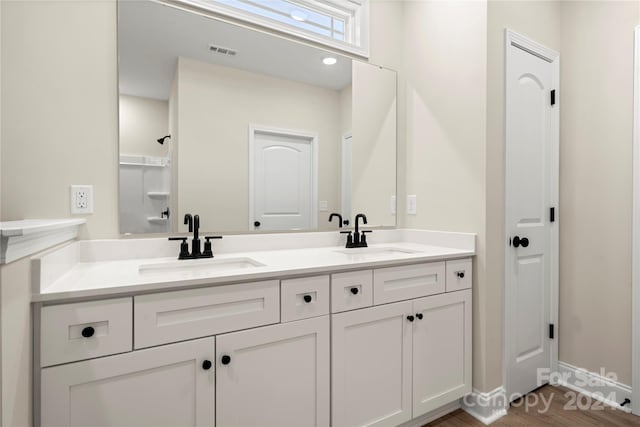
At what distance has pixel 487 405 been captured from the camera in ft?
6.08

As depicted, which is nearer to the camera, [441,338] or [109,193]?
[109,193]

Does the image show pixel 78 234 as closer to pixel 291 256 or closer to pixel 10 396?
pixel 10 396

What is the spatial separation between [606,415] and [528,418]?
1.49ft

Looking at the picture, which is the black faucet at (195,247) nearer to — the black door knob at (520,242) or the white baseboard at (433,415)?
the white baseboard at (433,415)

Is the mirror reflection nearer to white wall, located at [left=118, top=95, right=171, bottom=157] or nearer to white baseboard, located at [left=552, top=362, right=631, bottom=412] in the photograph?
white wall, located at [left=118, top=95, right=171, bottom=157]

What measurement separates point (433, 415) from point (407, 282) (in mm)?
799

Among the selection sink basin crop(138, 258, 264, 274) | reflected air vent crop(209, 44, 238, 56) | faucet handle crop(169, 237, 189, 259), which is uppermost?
reflected air vent crop(209, 44, 238, 56)

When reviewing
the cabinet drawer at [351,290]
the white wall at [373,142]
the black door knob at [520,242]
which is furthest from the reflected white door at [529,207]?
the cabinet drawer at [351,290]

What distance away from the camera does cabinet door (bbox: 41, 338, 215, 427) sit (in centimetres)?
99

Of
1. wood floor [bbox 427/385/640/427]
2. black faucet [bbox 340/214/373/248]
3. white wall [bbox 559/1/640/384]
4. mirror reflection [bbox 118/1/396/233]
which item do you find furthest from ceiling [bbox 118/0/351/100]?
wood floor [bbox 427/385/640/427]

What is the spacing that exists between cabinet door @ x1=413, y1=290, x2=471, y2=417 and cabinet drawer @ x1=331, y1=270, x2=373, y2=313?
309 mm

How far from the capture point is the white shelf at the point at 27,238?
0.75 meters

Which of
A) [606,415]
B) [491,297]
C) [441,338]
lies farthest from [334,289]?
[606,415]

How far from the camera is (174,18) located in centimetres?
167
